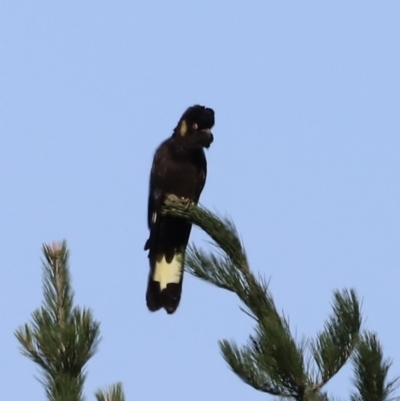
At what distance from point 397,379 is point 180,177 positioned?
437 cm

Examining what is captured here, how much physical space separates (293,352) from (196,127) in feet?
13.4

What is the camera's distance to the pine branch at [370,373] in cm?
289

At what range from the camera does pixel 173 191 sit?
722 cm

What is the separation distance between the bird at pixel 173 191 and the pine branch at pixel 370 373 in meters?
3.54

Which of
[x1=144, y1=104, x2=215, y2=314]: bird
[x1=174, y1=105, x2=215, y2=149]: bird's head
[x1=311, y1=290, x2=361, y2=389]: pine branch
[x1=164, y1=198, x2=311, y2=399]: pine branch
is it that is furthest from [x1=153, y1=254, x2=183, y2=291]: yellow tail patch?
[x1=311, y1=290, x2=361, y2=389]: pine branch

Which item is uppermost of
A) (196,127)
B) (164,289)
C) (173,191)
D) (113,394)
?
(196,127)

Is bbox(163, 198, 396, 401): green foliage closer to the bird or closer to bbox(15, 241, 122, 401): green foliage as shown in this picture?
bbox(15, 241, 122, 401): green foliage

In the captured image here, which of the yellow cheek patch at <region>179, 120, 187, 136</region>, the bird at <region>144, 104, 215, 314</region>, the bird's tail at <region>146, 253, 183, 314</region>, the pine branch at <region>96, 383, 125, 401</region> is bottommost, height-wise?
the pine branch at <region>96, 383, 125, 401</region>

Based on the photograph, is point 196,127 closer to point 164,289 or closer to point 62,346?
point 164,289

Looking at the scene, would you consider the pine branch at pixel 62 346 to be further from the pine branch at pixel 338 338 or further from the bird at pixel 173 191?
the bird at pixel 173 191

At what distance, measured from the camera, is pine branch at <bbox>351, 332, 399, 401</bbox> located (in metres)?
2.89

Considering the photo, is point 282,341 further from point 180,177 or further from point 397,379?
point 180,177

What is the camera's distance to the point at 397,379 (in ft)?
9.55

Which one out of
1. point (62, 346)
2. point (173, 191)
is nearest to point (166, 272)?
point (173, 191)
